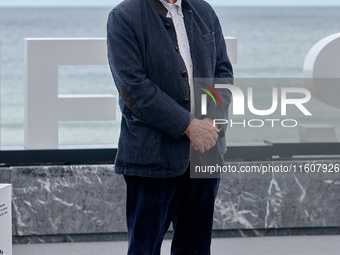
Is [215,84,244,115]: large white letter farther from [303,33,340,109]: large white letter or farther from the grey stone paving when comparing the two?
the grey stone paving

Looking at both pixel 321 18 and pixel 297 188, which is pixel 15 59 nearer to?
pixel 297 188

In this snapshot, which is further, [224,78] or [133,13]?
[224,78]

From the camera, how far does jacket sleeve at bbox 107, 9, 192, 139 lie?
1.99m

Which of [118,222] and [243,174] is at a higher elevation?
[243,174]

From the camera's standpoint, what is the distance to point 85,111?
3359 millimetres

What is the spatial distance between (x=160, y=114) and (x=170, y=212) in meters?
0.42

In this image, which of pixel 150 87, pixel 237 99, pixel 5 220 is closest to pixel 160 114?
pixel 150 87

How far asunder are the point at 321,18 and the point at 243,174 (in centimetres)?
4589

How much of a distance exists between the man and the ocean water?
124 centimetres

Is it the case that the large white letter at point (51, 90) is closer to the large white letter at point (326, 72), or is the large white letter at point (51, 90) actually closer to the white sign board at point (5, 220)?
the white sign board at point (5, 220)

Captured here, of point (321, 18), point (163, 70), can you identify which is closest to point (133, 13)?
point (163, 70)

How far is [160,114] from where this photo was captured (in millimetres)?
1986

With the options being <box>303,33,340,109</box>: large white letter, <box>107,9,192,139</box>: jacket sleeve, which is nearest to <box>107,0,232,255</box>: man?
<box>107,9,192,139</box>: jacket sleeve

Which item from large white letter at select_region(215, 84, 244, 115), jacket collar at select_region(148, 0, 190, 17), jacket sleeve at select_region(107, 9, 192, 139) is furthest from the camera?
large white letter at select_region(215, 84, 244, 115)
